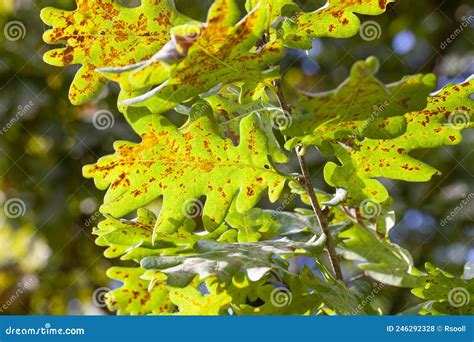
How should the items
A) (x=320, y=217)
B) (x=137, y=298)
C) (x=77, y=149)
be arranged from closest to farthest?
(x=320, y=217)
(x=137, y=298)
(x=77, y=149)

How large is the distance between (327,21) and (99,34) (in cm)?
38

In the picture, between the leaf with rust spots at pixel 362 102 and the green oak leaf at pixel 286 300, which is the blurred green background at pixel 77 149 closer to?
the green oak leaf at pixel 286 300

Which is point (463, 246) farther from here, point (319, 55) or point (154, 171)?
point (154, 171)

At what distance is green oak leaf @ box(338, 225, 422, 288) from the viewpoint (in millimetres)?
1484

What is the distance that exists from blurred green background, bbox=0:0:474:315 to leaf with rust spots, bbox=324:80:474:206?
1463 mm

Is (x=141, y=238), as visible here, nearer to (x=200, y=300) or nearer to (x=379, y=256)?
(x=200, y=300)

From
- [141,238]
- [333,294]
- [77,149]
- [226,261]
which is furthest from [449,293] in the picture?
[77,149]

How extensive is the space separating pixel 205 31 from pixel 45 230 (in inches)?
94.1

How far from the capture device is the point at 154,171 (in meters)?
1.21

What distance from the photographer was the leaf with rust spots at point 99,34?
1.20m

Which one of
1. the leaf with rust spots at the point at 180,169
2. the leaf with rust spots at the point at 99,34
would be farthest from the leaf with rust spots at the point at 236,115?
the leaf with rust spots at the point at 99,34

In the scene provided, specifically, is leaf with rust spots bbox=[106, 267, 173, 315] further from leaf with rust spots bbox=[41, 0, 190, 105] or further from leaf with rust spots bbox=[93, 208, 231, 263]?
leaf with rust spots bbox=[41, 0, 190, 105]

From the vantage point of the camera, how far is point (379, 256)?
5.07 ft

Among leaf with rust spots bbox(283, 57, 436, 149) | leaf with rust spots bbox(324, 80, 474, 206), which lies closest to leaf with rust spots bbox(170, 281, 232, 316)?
leaf with rust spots bbox(324, 80, 474, 206)
